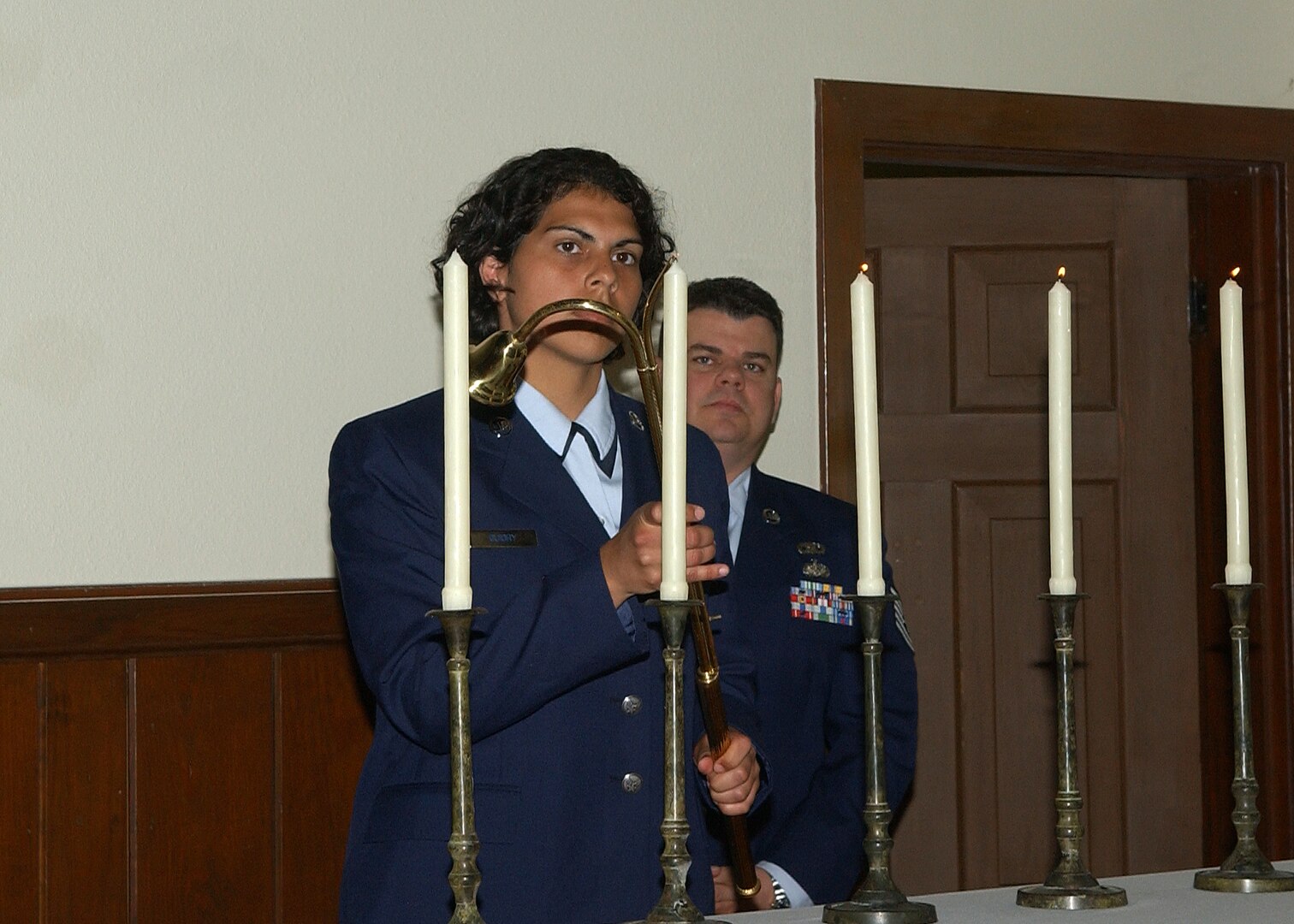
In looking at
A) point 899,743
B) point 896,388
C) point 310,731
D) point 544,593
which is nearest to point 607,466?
point 544,593

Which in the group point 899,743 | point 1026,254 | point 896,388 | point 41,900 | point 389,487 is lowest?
point 41,900

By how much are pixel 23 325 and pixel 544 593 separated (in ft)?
4.14

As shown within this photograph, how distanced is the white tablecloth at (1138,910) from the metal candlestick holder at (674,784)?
0.16 metres

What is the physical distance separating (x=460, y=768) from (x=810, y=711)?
52.3 inches

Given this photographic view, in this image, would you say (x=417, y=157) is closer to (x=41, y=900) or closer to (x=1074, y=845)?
(x=41, y=900)

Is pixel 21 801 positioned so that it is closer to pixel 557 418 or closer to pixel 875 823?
pixel 557 418

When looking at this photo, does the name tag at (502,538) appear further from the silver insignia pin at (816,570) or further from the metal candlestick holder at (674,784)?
the silver insignia pin at (816,570)

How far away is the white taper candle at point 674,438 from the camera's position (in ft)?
3.59

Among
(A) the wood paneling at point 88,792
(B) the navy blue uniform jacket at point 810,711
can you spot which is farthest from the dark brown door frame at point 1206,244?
(A) the wood paneling at point 88,792

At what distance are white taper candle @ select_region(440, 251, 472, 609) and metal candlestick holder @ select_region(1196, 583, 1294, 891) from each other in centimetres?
68

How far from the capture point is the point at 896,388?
3.23 m

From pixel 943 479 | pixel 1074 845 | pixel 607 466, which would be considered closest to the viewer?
pixel 1074 845

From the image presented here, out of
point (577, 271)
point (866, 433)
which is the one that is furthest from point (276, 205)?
point (866, 433)

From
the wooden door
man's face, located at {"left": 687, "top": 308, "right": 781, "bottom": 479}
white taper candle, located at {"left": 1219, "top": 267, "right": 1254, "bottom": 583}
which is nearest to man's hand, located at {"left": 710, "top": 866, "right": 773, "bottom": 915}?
man's face, located at {"left": 687, "top": 308, "right": 781, "bottom": 479}
